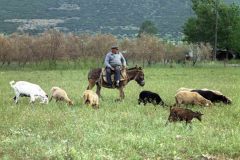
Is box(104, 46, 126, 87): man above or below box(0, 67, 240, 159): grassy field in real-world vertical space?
above

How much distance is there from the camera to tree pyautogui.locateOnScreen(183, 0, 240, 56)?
75.2 meters

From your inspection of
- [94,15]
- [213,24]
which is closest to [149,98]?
[213,24]

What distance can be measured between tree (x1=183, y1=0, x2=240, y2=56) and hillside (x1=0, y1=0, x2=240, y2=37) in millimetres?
62692

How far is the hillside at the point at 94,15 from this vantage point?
14850 centimetres

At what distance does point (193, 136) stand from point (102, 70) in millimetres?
10299

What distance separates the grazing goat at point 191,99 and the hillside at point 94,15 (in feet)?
407

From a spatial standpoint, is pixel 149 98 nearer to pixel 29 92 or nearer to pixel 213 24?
pixel 29 92

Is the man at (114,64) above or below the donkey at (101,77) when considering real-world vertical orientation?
above

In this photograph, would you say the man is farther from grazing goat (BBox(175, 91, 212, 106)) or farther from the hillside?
the hillside

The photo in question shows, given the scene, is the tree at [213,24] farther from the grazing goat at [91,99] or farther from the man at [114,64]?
the grazing goat at [91,99]

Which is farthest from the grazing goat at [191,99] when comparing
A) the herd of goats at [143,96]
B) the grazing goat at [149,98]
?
the grazing goat at [149,98]

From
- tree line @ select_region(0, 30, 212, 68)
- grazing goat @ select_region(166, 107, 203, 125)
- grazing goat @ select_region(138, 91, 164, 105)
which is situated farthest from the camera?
tree line @ select_region(0, 30, 212, 68)

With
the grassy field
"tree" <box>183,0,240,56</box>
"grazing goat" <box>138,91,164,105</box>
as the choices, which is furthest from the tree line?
the grassy field

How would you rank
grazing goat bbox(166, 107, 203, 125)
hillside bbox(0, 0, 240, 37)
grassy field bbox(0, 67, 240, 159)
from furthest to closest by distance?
hillside bbox(0, 0, 240, 37) < grazing goat bbox(166, 107, 203, 125) < grassy field bbox(0, 67, 240, 159)
